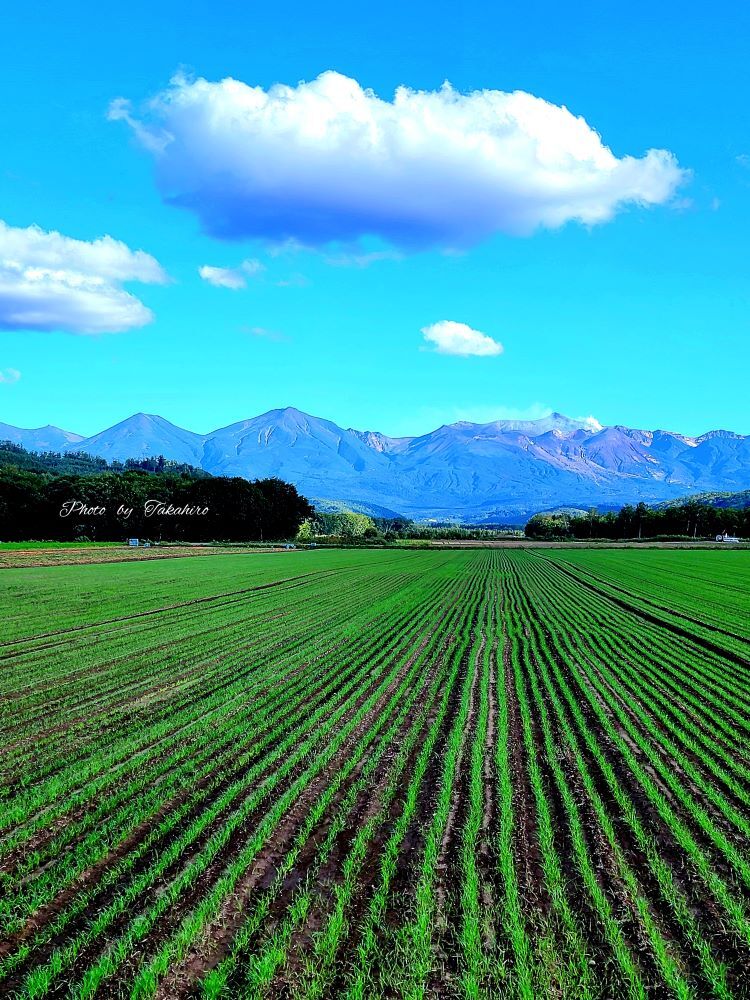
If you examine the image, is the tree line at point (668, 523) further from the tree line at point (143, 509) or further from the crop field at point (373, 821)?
the crop field at point (373, 821)

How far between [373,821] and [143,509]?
355 ft

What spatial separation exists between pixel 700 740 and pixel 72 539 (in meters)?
111

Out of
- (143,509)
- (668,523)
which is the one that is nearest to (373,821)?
(143,509)

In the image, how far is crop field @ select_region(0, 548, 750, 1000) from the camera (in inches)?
239

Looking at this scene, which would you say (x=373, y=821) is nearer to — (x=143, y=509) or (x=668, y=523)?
(x=143, y=509)

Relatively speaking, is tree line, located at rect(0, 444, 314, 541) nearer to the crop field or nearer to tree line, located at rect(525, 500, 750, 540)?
tree line, located at rect(525, 500, 750, 540)

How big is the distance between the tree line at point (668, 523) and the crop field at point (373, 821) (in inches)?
5085

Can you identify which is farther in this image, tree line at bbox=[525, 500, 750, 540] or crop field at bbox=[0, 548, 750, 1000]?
tree line at bbox=[525, 500, 750, 540]

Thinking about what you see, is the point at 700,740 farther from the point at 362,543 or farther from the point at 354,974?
the point at 362,543

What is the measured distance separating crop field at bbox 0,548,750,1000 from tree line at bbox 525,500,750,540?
12917 cm

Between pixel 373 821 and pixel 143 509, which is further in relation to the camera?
pixel 143 509

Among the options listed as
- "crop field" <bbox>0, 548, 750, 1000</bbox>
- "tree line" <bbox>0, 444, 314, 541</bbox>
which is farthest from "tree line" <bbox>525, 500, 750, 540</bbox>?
"crop field" <bbox>0, 548, 750, 1000</bbox>

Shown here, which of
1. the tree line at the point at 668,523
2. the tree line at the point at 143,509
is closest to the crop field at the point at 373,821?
the tree line at the point at 143,509

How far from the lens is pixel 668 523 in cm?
14812
